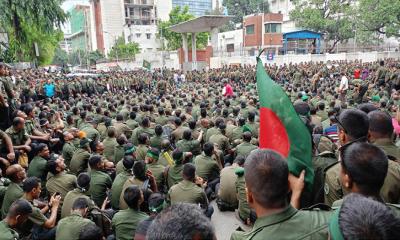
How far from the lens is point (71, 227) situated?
129 inches

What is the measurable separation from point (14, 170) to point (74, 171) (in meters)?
1.59

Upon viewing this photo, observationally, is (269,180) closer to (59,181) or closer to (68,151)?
(59,181)

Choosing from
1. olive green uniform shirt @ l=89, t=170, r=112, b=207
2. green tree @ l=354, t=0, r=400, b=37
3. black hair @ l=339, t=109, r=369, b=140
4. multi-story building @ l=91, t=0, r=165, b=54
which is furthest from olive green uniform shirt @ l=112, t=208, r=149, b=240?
multi-story building @ l=91, t=0, r=165, b=54

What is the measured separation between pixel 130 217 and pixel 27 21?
809 inches

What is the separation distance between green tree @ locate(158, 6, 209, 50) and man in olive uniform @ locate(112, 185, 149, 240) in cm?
3436

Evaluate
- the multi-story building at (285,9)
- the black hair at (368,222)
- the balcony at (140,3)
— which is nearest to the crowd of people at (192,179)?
the black hair at (368,222)

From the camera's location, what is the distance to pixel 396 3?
2559 cm

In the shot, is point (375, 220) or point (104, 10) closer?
point (375, 220)

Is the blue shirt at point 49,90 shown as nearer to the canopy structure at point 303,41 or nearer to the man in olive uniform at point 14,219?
the man in olive uniform at point 14,219

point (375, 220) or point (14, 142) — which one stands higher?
point (375, 220)

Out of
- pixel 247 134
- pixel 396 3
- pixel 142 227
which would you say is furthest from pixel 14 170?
pixel 396 3

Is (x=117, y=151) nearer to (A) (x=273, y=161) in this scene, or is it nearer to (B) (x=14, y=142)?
(B) (x=14, y=142)

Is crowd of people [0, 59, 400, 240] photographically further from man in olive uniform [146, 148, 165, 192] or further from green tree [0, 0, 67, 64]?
green tree [0, 0, 67, 64]

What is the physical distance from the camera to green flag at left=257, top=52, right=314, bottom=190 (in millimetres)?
2154
